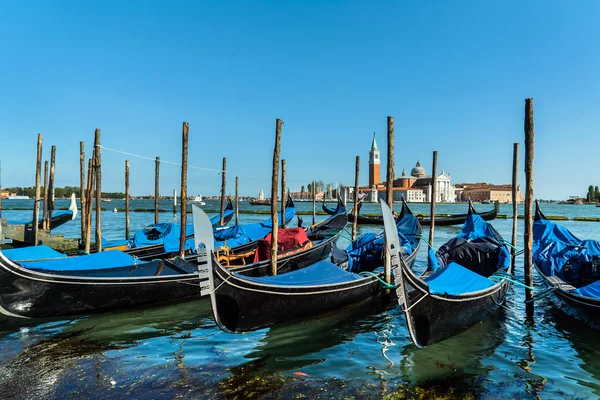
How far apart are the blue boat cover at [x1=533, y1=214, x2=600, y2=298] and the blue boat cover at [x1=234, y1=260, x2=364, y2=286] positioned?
3.05 meters

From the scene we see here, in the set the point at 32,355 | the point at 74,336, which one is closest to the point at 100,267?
the point at 74,336

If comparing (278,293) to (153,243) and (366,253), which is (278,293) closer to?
(366,253)

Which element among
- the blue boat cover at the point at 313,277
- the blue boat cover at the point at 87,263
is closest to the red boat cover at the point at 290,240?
the blue boat cover at the point at 313,277

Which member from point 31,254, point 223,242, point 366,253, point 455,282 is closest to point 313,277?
point 455,282

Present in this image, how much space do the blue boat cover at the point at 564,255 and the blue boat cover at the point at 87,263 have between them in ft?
19.9

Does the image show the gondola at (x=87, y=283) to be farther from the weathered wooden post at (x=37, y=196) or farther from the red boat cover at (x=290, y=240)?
the weathered wooden post at (x=37, y=196)

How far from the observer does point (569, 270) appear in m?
6.25

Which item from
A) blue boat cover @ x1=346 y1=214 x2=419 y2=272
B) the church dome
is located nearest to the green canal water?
blue boat cover @ x1=346 y1=214 x2=419 y2=272

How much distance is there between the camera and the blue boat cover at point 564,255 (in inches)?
238

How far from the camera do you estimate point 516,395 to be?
3430 mm

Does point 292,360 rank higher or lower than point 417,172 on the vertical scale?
lower

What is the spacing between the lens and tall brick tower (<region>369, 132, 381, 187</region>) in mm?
95250

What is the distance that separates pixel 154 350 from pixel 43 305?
183cm

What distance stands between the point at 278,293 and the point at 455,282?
188 centimetres
